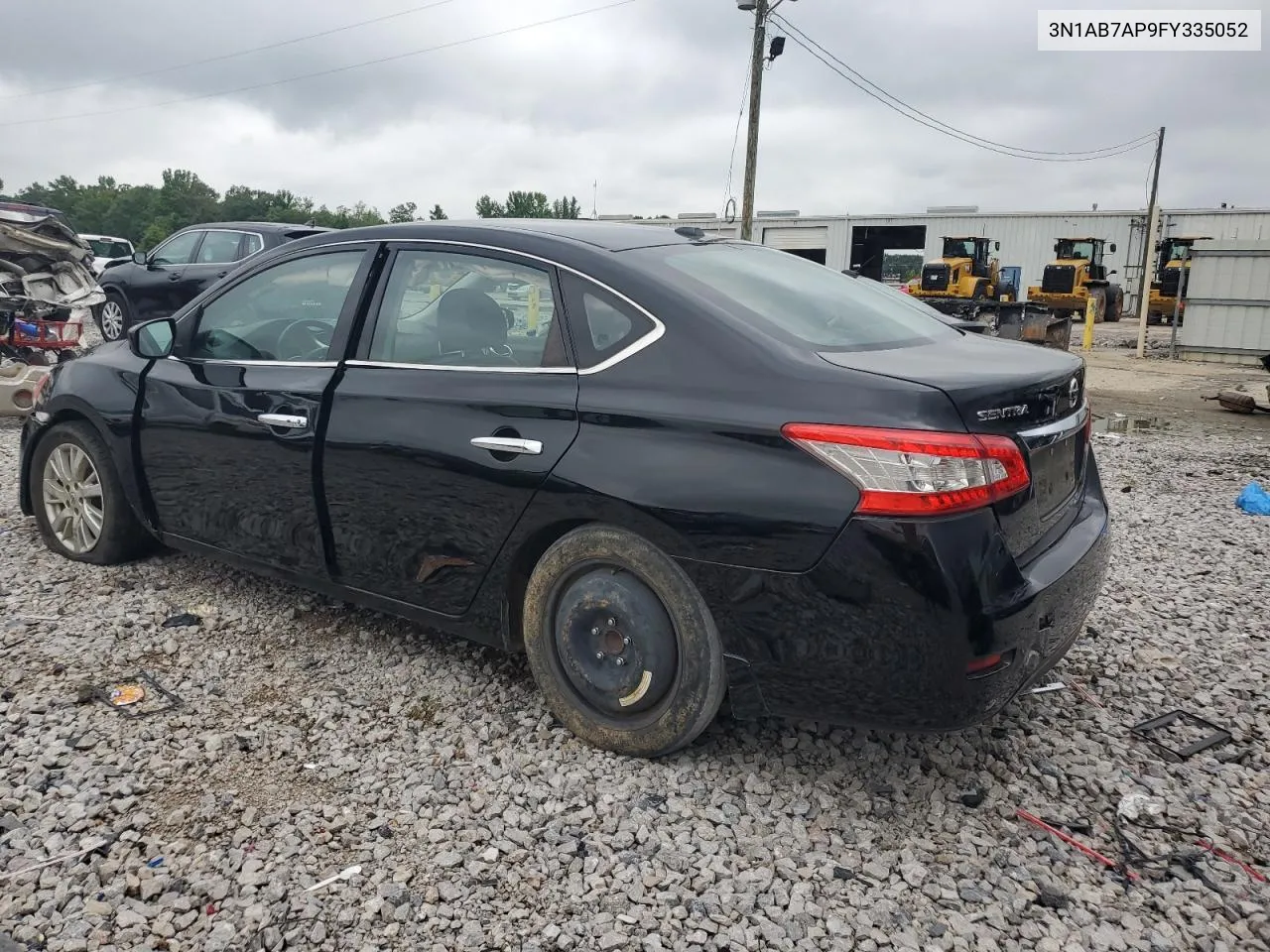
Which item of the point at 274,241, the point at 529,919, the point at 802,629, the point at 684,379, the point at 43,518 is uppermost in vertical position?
the point at 274,241

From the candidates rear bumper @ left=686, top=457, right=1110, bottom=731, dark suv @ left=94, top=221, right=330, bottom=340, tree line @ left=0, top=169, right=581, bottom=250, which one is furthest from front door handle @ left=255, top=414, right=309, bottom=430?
tree line @ left=0, top=169, right=581, bottom=250

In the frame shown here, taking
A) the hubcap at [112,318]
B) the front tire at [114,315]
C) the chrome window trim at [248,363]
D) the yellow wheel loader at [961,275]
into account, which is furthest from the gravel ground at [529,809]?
the yellow wheel loader at [961,275]

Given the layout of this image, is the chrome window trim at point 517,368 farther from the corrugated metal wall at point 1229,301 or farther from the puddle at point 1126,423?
the corrugated metal wall at point 1229,301

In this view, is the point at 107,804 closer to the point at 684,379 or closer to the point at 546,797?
the point at 546,797

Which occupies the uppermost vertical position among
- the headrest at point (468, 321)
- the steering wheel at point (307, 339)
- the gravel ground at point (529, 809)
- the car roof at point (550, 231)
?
the car roof at point (550, 231)

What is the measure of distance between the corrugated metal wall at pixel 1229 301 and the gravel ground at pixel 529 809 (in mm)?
15114

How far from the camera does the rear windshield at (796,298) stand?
282 centimetres

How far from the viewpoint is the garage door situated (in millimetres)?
44750

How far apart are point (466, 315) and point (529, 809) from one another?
64.0 inches

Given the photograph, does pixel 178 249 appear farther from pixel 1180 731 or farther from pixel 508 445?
pixel 1180 731

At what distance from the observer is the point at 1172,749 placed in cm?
306

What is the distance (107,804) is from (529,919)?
1288 mm

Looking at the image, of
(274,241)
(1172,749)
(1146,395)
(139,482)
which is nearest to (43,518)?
(139,482)

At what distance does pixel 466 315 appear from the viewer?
10.6ft
